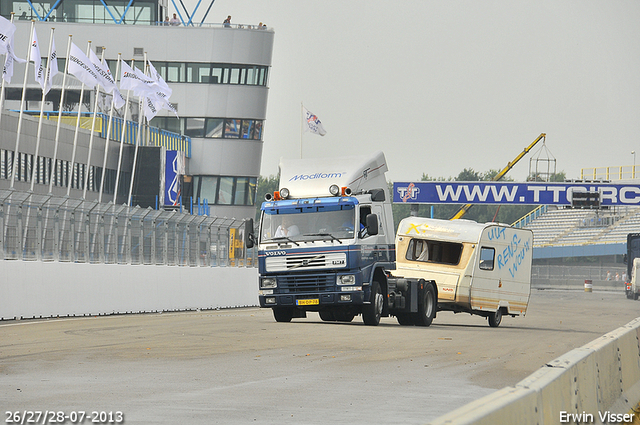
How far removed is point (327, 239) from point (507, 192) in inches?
1722

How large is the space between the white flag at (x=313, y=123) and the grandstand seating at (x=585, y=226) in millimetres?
40516

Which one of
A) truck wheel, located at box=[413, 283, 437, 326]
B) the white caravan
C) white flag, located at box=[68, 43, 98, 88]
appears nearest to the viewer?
truck wheel, located at box=[413, 283, 437, 326]

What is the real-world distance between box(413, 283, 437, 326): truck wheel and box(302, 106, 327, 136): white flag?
34.2 metres

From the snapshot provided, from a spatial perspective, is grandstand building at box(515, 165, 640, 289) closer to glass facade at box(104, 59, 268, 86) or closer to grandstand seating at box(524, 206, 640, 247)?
grandstand seating at box(524, 206, 640, 247)

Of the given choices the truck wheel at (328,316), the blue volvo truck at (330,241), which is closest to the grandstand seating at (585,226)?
the truck wheel at (328,316)

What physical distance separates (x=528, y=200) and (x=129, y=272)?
40.3 metres

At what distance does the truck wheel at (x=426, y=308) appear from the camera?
23078 mm

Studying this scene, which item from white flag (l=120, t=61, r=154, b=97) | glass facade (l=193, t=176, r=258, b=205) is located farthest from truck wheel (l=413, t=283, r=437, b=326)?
glass facade (l=193, t=176, r=258, b=205)

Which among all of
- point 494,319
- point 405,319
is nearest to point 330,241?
point 405,319

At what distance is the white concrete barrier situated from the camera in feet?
15.4

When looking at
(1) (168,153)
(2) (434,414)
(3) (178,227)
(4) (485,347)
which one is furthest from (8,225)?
(1) (168,153)

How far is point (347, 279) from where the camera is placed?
69.0 feet

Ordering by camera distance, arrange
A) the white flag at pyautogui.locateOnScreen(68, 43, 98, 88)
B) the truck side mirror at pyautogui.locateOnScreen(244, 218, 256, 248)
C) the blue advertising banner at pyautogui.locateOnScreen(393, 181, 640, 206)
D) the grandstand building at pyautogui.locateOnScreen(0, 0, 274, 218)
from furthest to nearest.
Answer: the grandstand building at pyautogui.locateOnScreen(0, 0, 274, 218) → the blue advertising banner at pyautogui.locateOnScreen(393, 181, 640, 206) → the white flag at pyautogui.locateOnScreen(68, 43, 98, 88) → the truck side mirror at pyautogui.locateOnScreen(244, 218, 256, 248)

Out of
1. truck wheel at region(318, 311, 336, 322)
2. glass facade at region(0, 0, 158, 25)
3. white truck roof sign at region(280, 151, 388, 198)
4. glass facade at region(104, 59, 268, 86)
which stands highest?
glass facade at region(0, 0, 158, 25)
